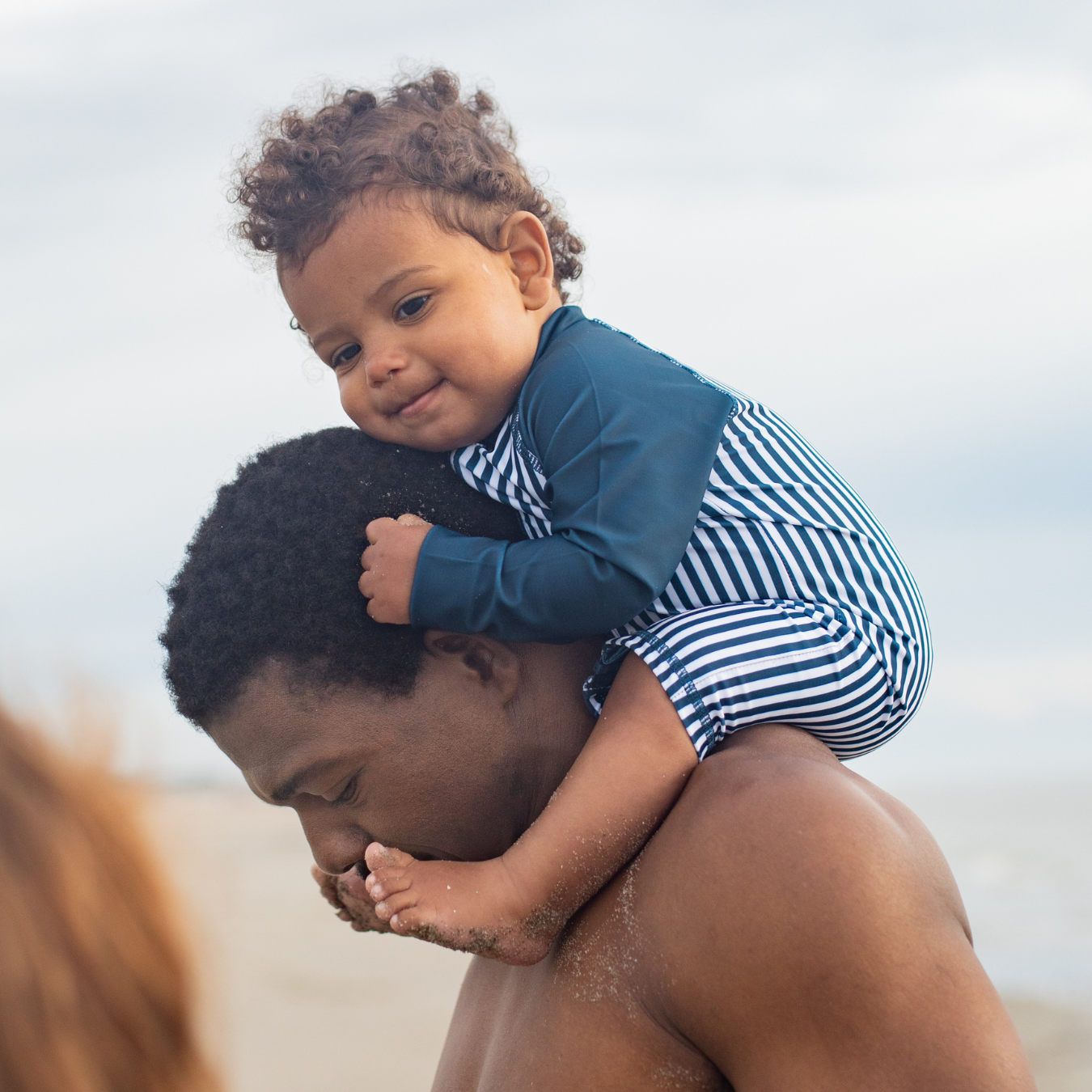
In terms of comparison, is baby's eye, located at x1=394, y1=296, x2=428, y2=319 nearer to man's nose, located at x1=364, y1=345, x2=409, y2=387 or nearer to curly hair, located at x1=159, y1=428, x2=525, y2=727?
man's nose, located at x1=364, y1=345, x2=409, y2=387

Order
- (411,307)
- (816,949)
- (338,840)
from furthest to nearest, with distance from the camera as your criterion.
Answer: (411,307)
(338,840)
(816,949)

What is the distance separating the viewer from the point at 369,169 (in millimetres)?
2197

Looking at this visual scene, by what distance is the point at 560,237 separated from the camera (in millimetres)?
2631

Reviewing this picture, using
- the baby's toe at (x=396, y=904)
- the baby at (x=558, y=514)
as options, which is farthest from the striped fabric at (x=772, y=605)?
the baby's toe at (x=396, y=904)

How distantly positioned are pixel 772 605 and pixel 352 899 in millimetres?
964

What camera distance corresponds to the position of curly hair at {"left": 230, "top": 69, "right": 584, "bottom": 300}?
2.21m

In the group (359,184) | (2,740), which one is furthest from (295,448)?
(2,740)

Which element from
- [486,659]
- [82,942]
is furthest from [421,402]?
[82,942]

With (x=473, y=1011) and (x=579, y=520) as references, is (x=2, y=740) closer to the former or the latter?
(x=579, y=520)

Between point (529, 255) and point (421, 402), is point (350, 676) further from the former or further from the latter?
point (529, 255)

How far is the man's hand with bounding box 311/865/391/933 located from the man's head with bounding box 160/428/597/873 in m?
0.05

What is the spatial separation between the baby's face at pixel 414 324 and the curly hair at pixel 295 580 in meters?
0.12

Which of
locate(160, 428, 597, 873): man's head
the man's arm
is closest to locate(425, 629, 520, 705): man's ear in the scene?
locate(160, 428, 597, 873): man's head

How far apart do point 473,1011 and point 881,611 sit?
115 cm
